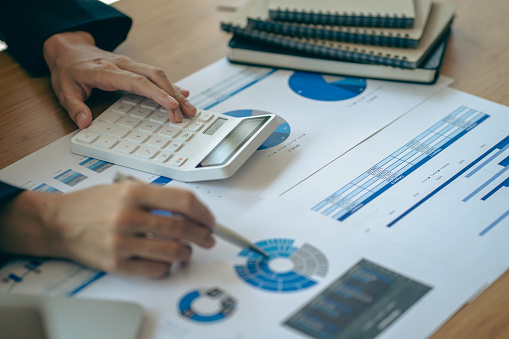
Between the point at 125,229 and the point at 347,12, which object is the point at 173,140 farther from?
the point at 347,12

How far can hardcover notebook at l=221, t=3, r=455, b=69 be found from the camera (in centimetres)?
98

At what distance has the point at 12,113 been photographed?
999mm

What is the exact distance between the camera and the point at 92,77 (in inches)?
37.7

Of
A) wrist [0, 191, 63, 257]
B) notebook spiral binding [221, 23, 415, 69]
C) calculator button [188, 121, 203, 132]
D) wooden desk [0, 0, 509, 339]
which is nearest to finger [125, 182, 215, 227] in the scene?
wrist [0, 191, 63, 257]

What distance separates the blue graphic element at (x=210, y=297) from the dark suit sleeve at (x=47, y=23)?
638 millimetres

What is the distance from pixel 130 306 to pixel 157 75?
42 centimetres

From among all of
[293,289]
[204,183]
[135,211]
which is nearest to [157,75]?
[204,183]

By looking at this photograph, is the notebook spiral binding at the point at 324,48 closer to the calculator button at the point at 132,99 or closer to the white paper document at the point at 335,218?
the white paper document at the point at 335,218

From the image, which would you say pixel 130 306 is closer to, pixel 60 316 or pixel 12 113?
pixel 60 316

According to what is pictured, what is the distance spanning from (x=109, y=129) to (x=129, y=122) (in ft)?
0.10

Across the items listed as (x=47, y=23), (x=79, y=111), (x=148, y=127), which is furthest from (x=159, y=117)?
(x=47, y=23)

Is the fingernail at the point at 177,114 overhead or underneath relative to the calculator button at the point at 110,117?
overhead

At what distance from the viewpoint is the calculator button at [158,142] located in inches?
33.1

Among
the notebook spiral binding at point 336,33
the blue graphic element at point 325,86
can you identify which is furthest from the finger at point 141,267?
the notebook spiral binding at point 336,33
